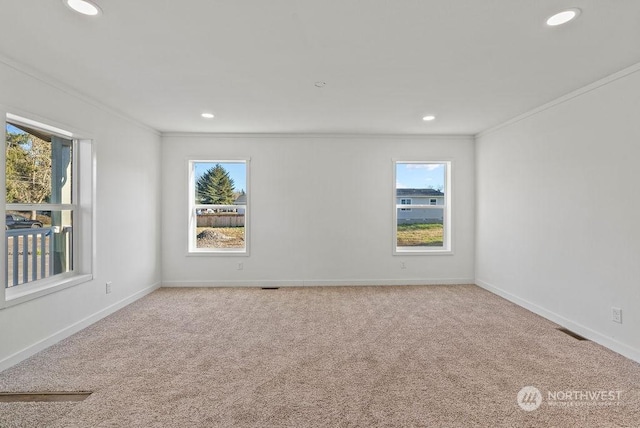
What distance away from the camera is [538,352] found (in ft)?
9.04

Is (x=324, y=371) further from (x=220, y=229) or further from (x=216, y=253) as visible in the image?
(x=220, y=229)

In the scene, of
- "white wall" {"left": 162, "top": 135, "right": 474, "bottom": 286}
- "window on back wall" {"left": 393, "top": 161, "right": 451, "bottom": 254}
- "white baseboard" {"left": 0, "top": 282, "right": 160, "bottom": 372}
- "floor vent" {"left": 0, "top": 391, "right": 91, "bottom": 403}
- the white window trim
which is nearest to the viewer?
"floor vent" {"left": 0, "top": 391, "right": 91, "bottom": 403}

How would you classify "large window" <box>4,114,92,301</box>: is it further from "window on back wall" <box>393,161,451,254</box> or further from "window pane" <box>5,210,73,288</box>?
"window on back wall" <box>393,161,451,254</box>

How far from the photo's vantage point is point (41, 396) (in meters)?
2.12

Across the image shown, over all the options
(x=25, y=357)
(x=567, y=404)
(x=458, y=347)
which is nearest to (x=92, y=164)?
(x=25, y=357)

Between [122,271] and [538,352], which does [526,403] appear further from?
[122,271]

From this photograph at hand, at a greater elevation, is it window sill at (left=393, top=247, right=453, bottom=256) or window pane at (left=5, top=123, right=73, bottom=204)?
window pane at (left=5, top=123, right=73, bottom=204)

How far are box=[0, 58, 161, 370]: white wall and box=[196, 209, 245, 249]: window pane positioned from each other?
0.65 m

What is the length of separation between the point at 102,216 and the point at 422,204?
4.63 meters

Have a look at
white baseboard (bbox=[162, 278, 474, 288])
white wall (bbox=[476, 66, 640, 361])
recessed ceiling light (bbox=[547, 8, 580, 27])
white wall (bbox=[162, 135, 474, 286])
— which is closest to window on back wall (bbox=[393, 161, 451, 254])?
white wall (bbox=[162, 135, 474, 286])

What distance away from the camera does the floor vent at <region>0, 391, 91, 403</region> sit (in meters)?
2.08

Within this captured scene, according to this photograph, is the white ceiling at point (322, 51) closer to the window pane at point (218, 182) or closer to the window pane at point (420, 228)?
the window pane at point (218, 182)

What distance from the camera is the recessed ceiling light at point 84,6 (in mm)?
1808

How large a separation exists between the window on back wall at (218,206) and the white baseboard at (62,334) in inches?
50.8
